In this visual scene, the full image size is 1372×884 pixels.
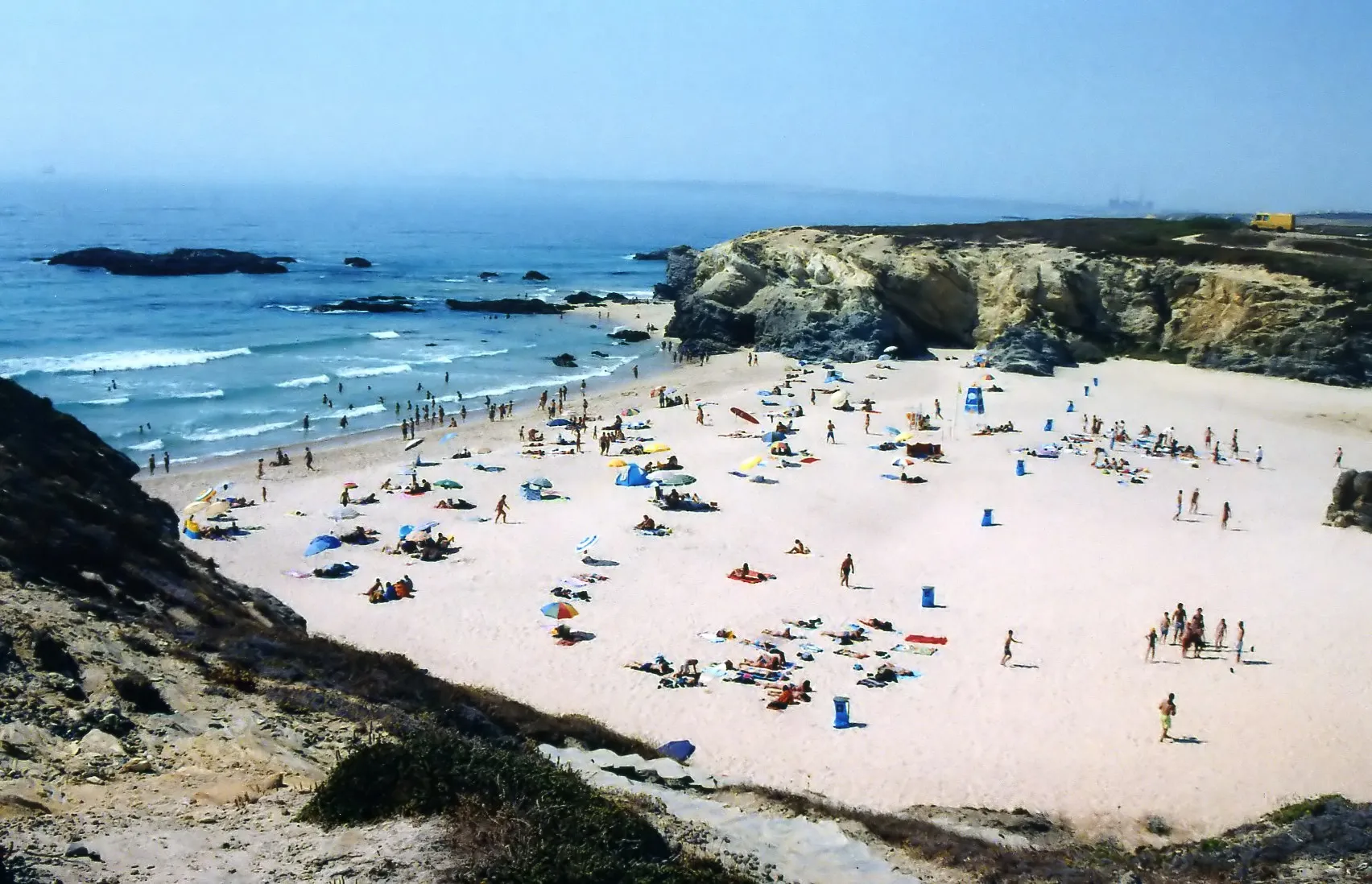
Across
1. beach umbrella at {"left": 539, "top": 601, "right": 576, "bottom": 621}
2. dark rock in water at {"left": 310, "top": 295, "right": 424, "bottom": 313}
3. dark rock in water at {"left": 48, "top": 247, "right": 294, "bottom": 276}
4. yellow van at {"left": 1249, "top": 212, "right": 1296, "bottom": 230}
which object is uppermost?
yellow van at {"left": 1249, "top": 212, "right": 1296, "bottom": 230}

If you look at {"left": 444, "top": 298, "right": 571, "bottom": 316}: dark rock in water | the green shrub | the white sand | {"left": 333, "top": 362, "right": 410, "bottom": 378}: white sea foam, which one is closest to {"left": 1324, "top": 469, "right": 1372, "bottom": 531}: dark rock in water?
the white sand

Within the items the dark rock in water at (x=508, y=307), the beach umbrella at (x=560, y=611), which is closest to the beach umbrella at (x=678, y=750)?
the beach umbrella at (x=560, y=611)

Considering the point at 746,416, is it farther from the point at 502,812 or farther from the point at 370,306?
the point at 370,306

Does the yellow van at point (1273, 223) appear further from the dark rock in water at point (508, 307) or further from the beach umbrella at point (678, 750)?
the beach umbrella at point (678, 750)

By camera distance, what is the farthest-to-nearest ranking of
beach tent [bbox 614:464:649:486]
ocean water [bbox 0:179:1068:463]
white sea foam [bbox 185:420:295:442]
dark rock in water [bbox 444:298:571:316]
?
dark rock in water [bbox 444:298:571:316]
ocean water [bbox 0:179:1068:463]
white sea foam [bbox 185:420:295:442]
beach tent [bbox 614:464:649:486]

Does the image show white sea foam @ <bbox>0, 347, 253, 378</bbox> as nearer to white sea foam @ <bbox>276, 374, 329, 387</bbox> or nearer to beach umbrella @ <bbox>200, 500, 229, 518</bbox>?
white sea foam @ <bbox>276, 374, 329, 387</bbox>

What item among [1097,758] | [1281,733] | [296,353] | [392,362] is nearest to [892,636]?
[1097,758]

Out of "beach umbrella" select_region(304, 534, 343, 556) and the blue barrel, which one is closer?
the blue barrel
